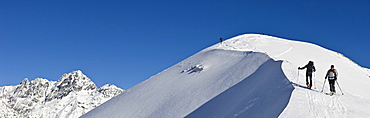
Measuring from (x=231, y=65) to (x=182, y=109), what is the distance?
7242 mm

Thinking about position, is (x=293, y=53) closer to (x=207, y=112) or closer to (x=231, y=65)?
(x=231, y=65)

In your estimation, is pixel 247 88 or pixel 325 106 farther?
pixel 247 88

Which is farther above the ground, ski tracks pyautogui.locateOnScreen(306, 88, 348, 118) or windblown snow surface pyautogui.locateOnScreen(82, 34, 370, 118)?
windblown snow surface pyautogui.locateOnScreen(82, 34, 370, 118)

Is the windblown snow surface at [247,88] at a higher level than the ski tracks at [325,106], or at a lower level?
higher

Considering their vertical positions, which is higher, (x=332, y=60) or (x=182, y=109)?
(x=332, y=60)

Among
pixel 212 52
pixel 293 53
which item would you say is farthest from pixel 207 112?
pixel 212 52

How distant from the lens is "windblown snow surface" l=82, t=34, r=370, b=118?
1251cm

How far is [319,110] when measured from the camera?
37.1ft

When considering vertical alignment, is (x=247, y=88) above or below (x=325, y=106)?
above

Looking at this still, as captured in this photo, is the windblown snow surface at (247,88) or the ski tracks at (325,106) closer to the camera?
the ski tracks at (325,106)

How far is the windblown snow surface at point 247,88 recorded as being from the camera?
A: 12505 mm

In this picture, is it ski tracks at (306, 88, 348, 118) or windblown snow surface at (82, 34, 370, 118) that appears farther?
windblown snow surface at (82, 34, 370, 118)

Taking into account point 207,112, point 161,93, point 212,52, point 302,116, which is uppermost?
point 212,52

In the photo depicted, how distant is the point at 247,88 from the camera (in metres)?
18.3
